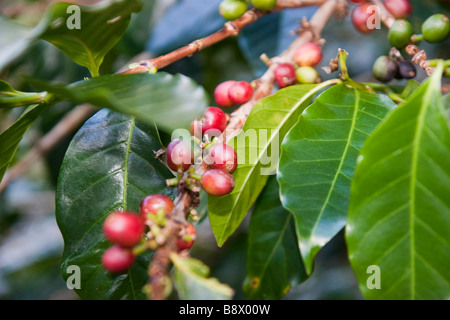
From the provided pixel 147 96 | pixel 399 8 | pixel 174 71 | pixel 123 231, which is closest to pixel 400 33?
pixel 399 8

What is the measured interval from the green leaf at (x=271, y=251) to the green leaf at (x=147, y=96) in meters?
0.44

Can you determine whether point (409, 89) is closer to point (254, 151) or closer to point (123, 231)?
point (254, 151)

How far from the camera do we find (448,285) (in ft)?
2.36

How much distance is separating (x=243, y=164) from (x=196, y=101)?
0.29 metres

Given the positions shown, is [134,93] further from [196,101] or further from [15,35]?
[15,35]

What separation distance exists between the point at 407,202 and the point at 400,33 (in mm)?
536

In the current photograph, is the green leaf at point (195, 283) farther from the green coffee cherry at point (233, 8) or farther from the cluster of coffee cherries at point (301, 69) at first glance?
the green coffee cherry at point (233, 8)

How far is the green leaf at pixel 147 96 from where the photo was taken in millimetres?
616

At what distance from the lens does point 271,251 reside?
110 cm

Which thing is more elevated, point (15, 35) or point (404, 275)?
point (15, 35)
